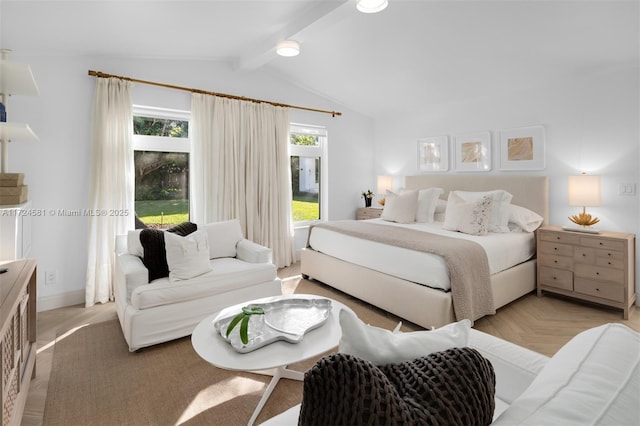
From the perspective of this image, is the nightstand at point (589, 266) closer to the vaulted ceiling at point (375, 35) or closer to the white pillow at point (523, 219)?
the white pillow at point (523, 219)

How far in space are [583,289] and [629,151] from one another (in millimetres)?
1378

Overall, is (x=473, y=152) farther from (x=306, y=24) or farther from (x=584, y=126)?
(x=306, y=24)

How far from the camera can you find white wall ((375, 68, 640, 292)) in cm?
322

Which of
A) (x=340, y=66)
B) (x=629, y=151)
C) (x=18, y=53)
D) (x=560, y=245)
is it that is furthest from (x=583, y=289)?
(x=18, y=53)

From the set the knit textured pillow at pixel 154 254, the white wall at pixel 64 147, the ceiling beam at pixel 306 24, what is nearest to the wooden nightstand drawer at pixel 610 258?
the ceiling beam at pixel 306 24

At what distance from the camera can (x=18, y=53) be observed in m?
2.91

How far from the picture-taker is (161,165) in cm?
395

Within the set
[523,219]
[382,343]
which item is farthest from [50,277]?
[523,219]

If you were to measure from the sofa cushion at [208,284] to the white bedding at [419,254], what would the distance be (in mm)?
860

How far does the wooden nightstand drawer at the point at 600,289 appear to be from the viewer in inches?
116

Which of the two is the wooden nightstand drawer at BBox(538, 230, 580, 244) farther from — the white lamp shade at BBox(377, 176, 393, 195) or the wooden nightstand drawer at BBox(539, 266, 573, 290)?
the white lamp shade at BBox(377, 176, 393, 195)

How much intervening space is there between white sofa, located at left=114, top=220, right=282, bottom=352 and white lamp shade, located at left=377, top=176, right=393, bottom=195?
2.93m

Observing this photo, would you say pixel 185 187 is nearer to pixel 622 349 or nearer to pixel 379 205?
pixel 379 205

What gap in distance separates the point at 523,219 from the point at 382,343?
3.41 meters
